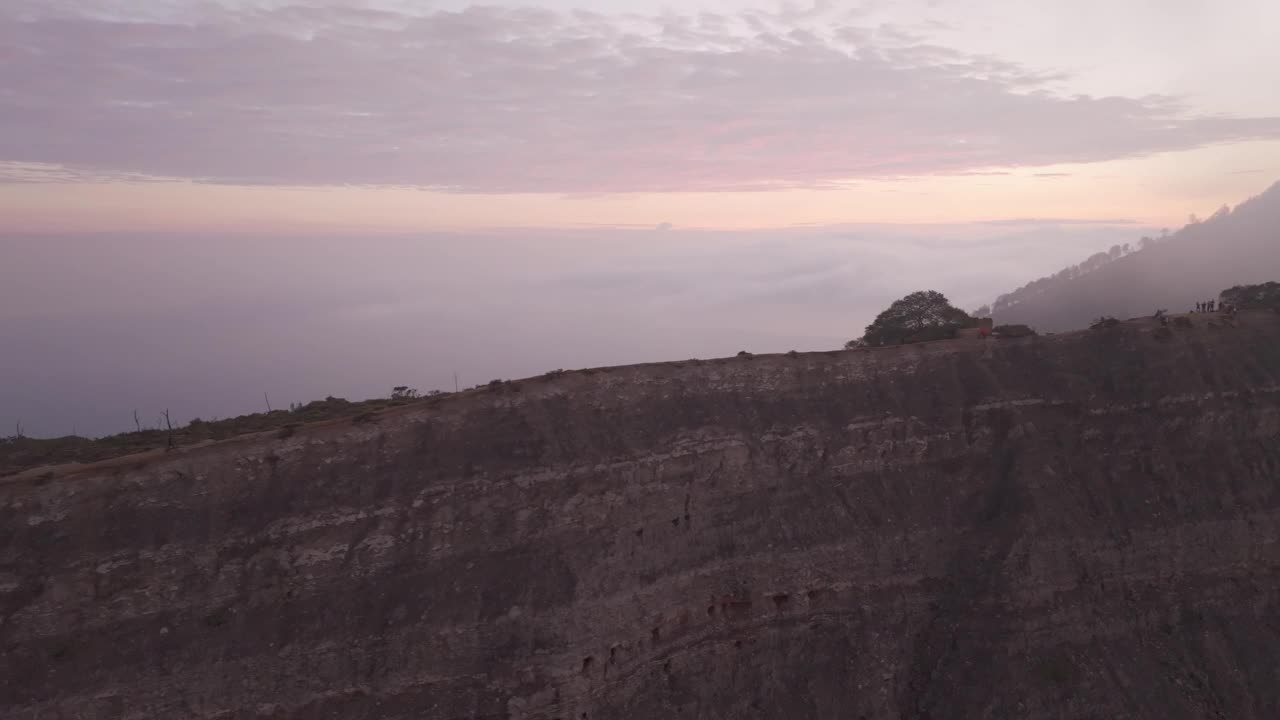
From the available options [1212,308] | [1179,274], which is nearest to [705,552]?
[1212,308]

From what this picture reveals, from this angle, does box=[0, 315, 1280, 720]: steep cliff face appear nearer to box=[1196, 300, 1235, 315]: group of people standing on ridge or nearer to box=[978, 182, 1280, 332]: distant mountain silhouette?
box=[1196, 300, 1235, 315]: group of people standing on ridge

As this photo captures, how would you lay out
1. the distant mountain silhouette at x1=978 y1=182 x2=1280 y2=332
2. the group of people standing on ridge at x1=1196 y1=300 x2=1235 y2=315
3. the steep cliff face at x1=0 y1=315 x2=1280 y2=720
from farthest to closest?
the distant mountain silhouette at x1=978 y1=182 x2=1280 y2=332
the group of people standing on ridge at x1=1196 y1=300 x2=1235 y2=315
the steep cliff face at x1=0 y1=315 x2=1280 y2=720

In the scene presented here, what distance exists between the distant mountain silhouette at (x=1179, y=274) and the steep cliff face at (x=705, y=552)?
7512cm

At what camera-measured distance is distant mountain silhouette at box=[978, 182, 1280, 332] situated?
10350 cm

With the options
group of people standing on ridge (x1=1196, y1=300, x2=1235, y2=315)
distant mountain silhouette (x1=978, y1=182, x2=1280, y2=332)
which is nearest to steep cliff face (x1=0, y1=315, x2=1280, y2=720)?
group of people standing on ridge (x1=1196, y1=300, x2=1235, y2=315)

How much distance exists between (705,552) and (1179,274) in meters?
123

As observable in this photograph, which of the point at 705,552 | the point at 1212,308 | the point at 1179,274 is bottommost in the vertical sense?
the point at 705,552

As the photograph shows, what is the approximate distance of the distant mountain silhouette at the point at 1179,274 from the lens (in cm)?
10350

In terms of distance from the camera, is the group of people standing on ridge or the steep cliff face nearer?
the steep cliff face

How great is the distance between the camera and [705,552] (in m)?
28.6

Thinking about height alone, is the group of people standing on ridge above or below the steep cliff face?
above

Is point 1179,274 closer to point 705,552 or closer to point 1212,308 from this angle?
point 1212,308

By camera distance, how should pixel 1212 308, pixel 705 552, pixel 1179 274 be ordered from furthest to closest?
pixel 1179 274 < pixel 1212 308 < pixel 705 552

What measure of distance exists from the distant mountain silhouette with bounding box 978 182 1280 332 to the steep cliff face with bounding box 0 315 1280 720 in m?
75.1
